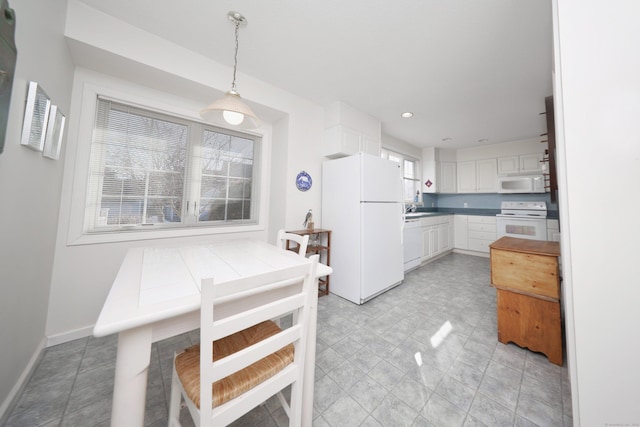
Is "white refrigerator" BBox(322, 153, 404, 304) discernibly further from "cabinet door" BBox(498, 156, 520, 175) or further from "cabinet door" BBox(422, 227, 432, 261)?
"cabinet door" BBox(498, 156, 520, 175)

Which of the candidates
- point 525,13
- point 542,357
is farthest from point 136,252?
point 525,13

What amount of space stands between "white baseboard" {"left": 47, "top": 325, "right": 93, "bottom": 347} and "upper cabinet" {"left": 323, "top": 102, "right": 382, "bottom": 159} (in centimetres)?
308

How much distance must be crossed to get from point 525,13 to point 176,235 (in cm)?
356

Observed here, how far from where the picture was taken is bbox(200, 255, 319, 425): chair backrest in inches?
25.2

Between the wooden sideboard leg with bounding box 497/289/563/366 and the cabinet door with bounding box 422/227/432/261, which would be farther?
the cabinet door with bounding box 422/227/432/261

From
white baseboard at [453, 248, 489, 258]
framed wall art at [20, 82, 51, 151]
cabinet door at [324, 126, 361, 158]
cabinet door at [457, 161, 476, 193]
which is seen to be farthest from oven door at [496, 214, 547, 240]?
framed wall art at [20, 82, 51, 151]

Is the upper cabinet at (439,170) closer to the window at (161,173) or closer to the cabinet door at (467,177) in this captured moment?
the cabinet door at (467,177)

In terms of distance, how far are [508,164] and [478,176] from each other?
0.56 meters

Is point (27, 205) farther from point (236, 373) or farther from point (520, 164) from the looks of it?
point (520, 164)

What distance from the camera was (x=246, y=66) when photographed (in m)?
2.20

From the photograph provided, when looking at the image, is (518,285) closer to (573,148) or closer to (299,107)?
(573,148)

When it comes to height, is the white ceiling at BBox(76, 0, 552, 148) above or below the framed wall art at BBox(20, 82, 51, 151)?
above

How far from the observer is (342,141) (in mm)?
2879

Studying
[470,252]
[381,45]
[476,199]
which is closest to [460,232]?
[470,252]
